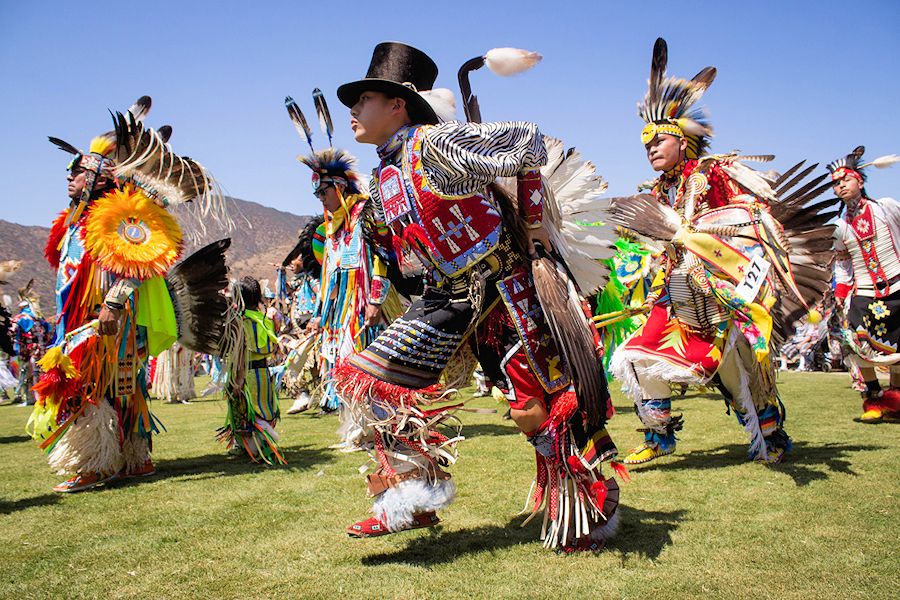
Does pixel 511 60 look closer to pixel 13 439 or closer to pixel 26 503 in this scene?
pixel 26 503

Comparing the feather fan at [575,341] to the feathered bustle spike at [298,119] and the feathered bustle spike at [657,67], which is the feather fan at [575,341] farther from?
the feathered bustle spike at [298,119]

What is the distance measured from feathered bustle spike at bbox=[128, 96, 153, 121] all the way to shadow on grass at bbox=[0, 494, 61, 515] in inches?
107

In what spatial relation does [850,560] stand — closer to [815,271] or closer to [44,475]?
[815,271]

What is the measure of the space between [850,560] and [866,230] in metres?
5.16

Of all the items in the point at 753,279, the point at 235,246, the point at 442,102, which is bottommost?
the point at 753,279

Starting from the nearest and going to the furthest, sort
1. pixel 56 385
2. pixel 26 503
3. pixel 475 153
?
pixel 475 153 < pixel 26 503 < pixel 56 385

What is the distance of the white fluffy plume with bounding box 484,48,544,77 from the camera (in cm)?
308

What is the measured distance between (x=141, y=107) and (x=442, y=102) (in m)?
2.96

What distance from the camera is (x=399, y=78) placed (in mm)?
3186

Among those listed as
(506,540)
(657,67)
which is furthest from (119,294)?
(657,67)

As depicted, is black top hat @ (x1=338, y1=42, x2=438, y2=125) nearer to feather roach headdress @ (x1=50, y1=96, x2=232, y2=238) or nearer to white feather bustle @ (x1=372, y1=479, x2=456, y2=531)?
white feather bustle @ (x1=372, y1=479, x2=456, y2=531)

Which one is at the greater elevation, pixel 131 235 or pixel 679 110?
pixel 679 110

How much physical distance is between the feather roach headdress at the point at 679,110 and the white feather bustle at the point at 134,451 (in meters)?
4.24

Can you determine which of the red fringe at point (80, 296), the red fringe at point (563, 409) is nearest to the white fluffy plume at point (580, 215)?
the red fringe at point (563, 409)
